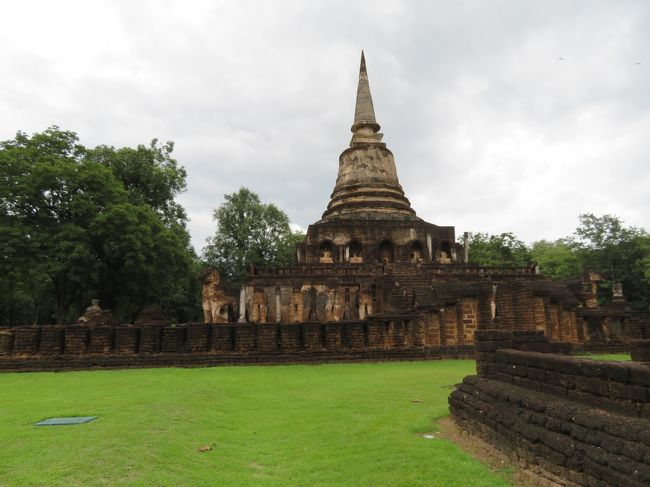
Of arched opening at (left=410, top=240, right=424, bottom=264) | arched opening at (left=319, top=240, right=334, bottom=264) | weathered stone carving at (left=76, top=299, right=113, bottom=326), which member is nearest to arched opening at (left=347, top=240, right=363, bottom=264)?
arched opening at (left=319, top=240, right=334, bottom=264)

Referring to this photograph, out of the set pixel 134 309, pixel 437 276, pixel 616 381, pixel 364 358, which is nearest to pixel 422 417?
pixel 616 381

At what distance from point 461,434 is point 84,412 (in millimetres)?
5202

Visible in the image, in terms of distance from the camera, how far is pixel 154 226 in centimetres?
2598

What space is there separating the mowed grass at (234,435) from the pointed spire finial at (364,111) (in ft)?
86.1

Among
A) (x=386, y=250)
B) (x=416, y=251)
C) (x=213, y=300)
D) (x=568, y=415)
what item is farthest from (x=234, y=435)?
(x=416, y=251)

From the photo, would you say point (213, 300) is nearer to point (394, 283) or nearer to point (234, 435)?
point (394, 283)

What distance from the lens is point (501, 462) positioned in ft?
16.1

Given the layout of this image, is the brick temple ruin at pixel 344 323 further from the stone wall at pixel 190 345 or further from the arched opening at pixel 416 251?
the arched opening at pixel 416 251

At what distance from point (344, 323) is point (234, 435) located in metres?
8.01

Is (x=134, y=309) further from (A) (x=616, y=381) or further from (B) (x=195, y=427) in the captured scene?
(A) (x=616, y=381)

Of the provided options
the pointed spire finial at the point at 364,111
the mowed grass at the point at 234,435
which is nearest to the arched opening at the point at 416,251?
the pointed spire finial at the point at 364,111

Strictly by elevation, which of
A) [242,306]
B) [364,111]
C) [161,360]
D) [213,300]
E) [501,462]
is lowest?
[501,462]

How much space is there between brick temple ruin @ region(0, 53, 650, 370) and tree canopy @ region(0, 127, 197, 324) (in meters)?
6.63

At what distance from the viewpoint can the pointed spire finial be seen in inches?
1332
